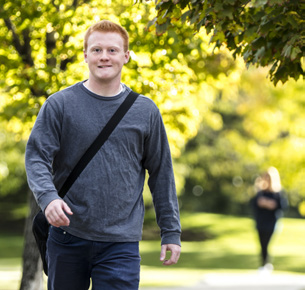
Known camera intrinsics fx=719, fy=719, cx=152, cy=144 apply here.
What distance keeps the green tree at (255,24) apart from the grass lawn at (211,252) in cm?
667

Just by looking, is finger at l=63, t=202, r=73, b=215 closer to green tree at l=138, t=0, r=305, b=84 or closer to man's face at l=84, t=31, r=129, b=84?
man's face at l=84, t=31, r=129, b=84

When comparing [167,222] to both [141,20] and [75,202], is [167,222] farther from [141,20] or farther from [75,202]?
[141,20]

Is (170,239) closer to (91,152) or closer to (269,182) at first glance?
(91,152)

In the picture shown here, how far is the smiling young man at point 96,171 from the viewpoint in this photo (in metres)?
3.43

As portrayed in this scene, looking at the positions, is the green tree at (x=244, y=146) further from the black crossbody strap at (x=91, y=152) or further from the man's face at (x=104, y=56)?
the black crossbody strap at (x=91, y=152)

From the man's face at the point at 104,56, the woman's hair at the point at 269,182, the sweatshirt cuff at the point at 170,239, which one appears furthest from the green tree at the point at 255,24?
the woman's hair at the point at 269,182

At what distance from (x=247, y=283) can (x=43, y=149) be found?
8.66 m

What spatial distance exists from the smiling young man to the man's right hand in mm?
115

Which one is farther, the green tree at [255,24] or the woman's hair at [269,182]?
the woman's hair at [269,182]

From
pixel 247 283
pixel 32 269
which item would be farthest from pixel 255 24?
pixel 247 283

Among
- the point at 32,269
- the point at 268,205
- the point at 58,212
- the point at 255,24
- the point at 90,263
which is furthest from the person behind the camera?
the point at 268,205

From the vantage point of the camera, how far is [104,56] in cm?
355

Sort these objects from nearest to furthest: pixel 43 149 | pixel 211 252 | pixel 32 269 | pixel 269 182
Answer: pixel 43 149 < pixel 32 269 < pixel 269 182 < pixel 211 252

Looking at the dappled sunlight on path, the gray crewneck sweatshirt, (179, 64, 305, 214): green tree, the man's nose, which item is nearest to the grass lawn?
the dappled sunlight on path
